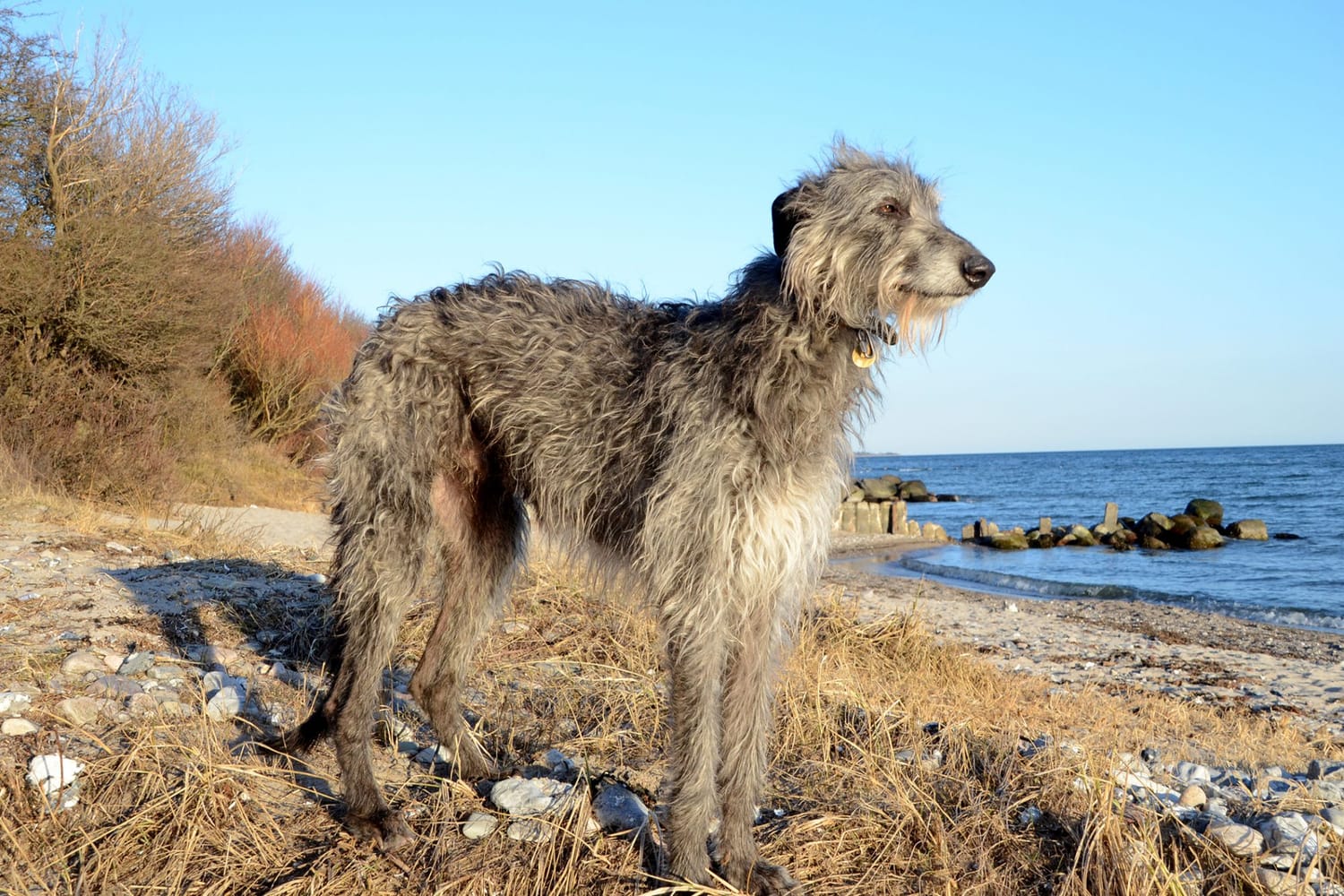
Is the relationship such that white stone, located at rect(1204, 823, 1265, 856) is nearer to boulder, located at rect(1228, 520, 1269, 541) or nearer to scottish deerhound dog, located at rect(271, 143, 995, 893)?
scottish deerhound dog, located at rect(271, 143, 995, 893)

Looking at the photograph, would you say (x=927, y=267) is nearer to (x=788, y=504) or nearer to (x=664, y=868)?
(x=788, y=504)

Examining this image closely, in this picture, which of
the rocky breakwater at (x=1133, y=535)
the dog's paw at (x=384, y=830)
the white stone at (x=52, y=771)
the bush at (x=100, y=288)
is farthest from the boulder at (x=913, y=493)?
the white stone at (x=52, y=771)

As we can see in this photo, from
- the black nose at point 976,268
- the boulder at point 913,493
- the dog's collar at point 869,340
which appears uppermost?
the black nose at point 976,268

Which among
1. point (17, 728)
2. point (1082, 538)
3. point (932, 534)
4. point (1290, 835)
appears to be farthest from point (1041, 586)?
point (17, 728)

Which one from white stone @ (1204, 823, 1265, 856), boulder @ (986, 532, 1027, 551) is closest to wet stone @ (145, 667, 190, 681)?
white stone @ (1204, 823, 1265, 856)

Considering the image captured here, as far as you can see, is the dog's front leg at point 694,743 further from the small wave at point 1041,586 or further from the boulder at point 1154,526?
the boulder at point 1154,526

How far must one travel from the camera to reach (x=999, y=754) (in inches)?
169

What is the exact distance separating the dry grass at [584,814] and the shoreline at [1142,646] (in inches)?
155

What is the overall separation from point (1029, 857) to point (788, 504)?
1.54m

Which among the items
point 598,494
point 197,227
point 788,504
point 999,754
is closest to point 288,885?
point 598,494

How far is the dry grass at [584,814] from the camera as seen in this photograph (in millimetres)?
3318

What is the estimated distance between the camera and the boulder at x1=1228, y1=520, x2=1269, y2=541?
29.9 m

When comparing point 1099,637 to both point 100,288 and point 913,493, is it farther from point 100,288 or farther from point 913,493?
point 913,493

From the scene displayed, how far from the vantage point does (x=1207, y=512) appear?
3338cm
